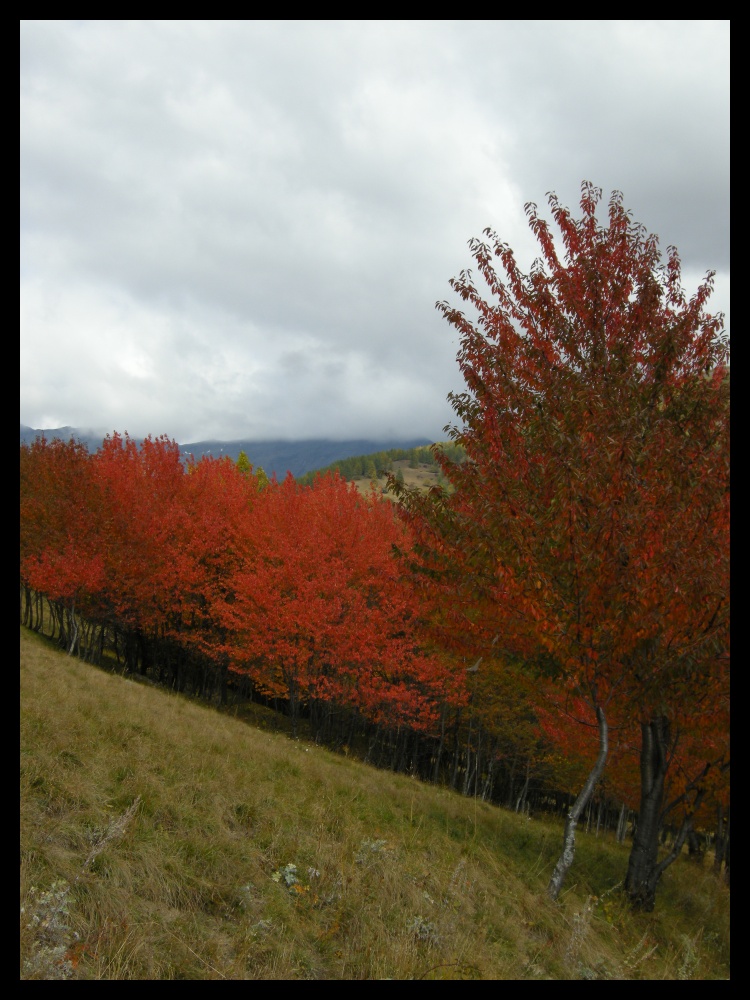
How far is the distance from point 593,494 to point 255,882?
6349mm

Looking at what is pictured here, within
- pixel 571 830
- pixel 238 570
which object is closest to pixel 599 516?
pixel 571 830

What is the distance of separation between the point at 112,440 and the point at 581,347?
33.7 m

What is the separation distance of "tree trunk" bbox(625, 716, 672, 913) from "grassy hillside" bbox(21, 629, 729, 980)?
534mm

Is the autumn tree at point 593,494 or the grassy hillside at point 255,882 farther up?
the autumn tree at point 593,494

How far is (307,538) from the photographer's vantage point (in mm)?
24172

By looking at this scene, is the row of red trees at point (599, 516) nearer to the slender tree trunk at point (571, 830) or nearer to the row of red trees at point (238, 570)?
the slender tree trunk at point (571, 830)

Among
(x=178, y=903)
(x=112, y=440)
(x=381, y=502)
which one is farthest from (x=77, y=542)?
(x=178, y=903)

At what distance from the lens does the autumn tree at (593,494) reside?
730 centimetres

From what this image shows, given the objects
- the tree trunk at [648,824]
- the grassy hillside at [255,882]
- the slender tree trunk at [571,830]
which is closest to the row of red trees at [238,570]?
the tree trunk at [648,824]

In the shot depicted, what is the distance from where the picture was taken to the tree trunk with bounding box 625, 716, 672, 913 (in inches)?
394

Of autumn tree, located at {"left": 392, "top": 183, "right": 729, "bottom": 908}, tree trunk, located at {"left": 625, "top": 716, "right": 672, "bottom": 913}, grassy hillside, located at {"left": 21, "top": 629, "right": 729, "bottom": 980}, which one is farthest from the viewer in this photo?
tree trunk, located at {"left": 625, "top": 716, "right": 672, "bottom": 913}

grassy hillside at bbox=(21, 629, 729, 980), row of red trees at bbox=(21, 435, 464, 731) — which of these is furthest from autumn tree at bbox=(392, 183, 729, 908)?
row of red trees at bbox=(21, 435, 464, 731)

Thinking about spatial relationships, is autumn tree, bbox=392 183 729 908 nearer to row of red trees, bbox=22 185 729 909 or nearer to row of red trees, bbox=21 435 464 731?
row of red trees, bbox=22 185 729 909

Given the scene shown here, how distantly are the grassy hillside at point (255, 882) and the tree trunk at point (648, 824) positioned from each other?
534mm
